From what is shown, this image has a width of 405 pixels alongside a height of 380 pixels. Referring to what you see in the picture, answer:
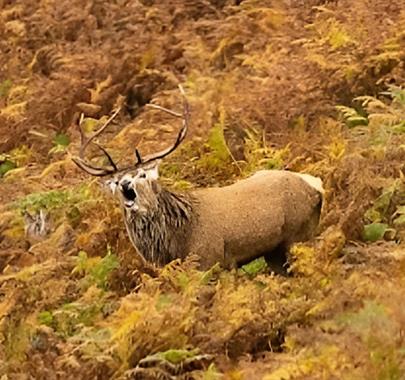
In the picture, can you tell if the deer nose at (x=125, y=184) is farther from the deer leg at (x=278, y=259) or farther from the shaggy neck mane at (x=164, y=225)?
the deer leg at (x=278, y=259)

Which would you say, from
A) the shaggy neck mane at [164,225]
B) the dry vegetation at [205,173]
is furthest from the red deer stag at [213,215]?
the dry vegetation at [205,173]

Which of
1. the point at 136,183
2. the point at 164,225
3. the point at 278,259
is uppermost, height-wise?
the point at 136,183

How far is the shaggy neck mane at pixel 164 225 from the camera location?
24.4ft

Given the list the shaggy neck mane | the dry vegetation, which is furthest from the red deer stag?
the dry vegetation

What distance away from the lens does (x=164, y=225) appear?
293 inches

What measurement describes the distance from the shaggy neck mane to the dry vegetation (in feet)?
0.68

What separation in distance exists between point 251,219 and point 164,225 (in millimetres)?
581

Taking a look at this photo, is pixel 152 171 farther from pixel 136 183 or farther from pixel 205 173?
pixel 205 173

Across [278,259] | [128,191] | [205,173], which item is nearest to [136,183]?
[128,191]

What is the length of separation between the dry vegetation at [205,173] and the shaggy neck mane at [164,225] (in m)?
0.21

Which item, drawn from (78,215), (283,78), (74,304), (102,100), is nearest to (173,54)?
(102,100)

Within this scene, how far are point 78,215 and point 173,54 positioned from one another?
3.86 meters

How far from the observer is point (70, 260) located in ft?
26.8

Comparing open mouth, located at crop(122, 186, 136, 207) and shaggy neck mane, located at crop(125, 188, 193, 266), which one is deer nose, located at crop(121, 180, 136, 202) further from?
shaggy neck mane, located at crop(125, 188, 193, 266)
